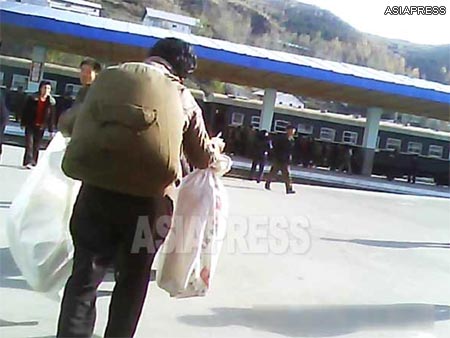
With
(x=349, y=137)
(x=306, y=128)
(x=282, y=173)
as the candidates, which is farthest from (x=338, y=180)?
(x=349, y=137)

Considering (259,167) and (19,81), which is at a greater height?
(19,81)

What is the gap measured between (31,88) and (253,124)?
13.3 metres

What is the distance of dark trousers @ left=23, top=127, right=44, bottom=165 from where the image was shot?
980cm

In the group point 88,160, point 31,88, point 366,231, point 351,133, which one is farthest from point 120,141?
point 351,133

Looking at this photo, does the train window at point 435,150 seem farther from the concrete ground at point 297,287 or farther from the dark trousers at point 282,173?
the concrete ground at point 297,287

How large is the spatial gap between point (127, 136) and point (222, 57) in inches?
697

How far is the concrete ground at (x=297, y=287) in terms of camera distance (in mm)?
3732

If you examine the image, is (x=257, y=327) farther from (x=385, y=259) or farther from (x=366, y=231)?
(x=366, y=231)

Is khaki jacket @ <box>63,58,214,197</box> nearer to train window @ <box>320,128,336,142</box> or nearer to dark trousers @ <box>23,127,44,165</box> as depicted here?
dark trousers @ <box>23,127,44,165</box>

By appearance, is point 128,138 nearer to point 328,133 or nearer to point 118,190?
point 118,190

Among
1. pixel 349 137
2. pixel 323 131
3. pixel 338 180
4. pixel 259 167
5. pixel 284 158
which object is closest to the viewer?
pixel 284 158

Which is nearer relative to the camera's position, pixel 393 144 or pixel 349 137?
pixel 393 144

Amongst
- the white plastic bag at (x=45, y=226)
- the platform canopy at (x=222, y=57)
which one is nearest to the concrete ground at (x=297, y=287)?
the white plastic bag at (x=45, y=226)

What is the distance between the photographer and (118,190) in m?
2.42
